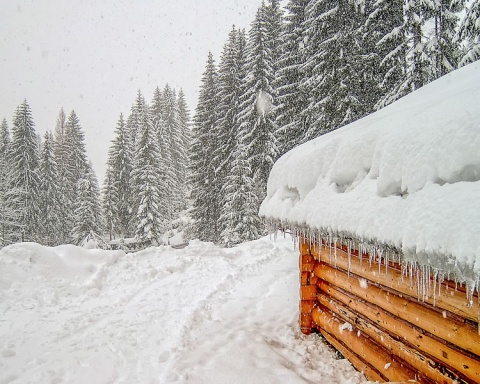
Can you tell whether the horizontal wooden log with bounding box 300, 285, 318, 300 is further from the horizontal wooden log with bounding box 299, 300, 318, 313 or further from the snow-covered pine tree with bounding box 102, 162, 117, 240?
the snow-covered pine tree with bounding box 102, 162, 117, 240

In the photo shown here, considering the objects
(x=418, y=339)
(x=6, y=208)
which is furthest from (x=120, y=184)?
(x=418, y=339)

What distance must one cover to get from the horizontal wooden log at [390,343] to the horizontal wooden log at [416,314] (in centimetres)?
31

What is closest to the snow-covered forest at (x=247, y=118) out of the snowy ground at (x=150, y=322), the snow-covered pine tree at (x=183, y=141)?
the snow-covered pine tree at (x=183, y=141)

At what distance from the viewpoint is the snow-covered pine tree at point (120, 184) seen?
1189 inches

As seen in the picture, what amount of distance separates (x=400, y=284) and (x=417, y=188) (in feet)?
4.76

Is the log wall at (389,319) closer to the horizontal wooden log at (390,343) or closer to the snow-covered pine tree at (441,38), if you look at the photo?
the horizontal wooden log at (390,343)

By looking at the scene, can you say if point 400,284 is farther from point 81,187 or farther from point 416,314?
point 81,187

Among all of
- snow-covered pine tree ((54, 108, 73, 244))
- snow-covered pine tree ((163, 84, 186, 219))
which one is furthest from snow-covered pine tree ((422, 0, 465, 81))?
snow-covered pine tree ((54, 108, 73, 244))

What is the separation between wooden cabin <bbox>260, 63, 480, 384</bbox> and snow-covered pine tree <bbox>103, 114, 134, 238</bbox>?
28.1 m

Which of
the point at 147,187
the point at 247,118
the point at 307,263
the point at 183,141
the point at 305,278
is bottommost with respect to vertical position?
the point at 305,278

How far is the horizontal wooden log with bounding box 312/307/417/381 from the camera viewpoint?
10.3 ft

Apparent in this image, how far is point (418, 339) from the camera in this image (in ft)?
9.45

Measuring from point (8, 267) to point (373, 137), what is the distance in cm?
847

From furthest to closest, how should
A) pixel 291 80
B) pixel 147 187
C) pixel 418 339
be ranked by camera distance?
pixel 147 187, pixel 291 80, pixel 418 339
